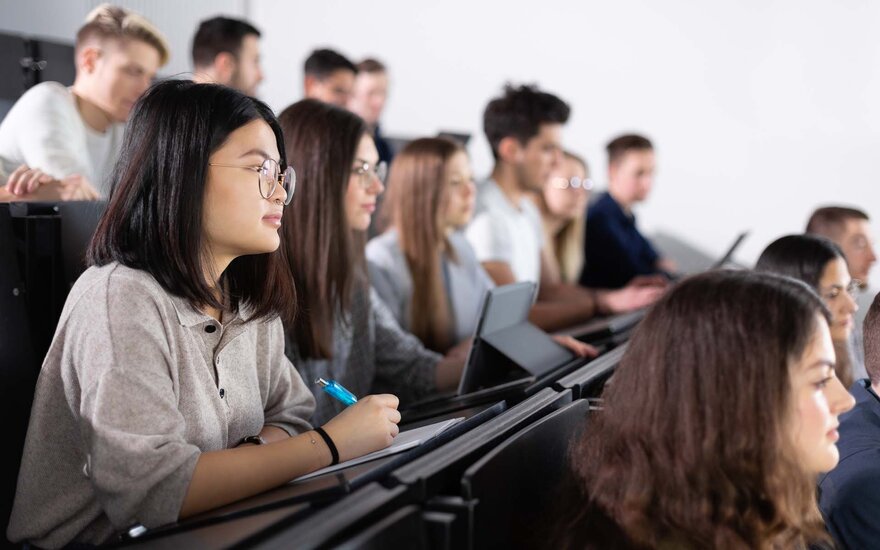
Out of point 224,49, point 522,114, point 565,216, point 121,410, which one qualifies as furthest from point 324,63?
point 121,410

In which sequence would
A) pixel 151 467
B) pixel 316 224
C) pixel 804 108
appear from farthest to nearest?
pixel 804 108 < pixel 316 224 < pixel 151 467

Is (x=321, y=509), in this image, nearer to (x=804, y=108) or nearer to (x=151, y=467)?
(x=151, y=467)

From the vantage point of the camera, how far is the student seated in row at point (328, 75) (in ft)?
11.9

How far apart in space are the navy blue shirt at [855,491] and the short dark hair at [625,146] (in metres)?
2.84

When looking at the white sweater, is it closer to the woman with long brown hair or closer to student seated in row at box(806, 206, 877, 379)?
the woman with long brown hair

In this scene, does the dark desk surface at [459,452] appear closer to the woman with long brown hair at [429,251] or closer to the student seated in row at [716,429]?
the student seated in row at [716,429]

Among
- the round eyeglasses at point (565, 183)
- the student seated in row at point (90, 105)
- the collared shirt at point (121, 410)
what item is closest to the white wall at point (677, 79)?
the round eyeglasses at point (565, 183)

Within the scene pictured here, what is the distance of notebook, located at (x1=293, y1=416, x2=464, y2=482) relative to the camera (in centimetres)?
108

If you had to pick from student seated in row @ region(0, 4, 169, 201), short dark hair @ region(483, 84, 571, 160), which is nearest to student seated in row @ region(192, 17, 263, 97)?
student seated in row @ region(0, 4, 169, 201)

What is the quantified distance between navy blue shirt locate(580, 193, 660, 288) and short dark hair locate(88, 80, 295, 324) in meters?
2.73

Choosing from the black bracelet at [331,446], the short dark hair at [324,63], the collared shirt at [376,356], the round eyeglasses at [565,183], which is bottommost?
the collared shirt at [376,356]

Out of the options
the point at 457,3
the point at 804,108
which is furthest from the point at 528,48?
the point at 804,108

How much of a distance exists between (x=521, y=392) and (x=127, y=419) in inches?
25.6

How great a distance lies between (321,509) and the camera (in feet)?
2.83
